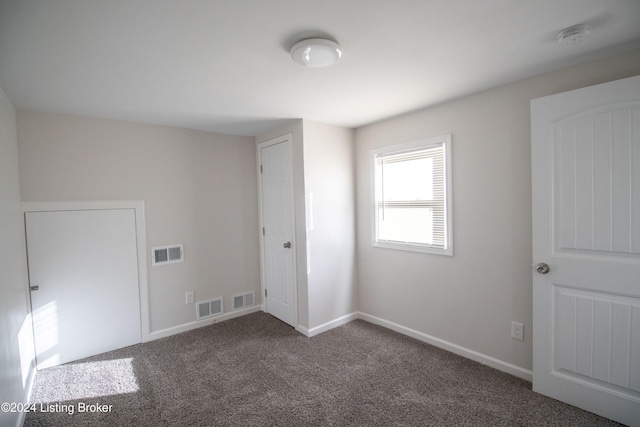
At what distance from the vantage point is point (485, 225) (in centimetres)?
254

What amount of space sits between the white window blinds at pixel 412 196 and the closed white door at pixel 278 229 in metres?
1.00

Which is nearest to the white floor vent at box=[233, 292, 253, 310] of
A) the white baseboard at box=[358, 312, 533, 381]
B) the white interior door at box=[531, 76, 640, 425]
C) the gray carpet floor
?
the gray carpet floor

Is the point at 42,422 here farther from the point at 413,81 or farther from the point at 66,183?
the point at 413,81

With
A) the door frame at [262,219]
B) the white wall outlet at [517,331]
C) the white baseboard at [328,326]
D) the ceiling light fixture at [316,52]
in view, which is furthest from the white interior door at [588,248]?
the door frame at [262,219]

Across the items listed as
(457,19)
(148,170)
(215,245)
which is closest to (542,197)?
(457,19)

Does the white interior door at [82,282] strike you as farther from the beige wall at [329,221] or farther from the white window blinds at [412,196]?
the white window blinds at [412,196]

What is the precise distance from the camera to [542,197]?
6.93ft

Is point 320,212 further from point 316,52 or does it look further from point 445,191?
point 316,52

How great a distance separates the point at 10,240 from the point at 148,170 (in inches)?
50.8

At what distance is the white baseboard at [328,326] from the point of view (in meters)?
3.22

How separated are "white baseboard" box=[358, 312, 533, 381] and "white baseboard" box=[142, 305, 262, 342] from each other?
58.8 inches

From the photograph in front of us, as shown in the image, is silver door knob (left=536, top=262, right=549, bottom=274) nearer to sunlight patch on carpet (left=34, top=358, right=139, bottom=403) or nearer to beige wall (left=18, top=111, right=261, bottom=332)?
beige wall (left=18, top=111, right=261, bottom=332)

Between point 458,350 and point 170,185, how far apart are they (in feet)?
10.8

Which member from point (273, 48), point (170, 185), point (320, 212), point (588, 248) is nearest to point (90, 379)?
point (170, 185)
